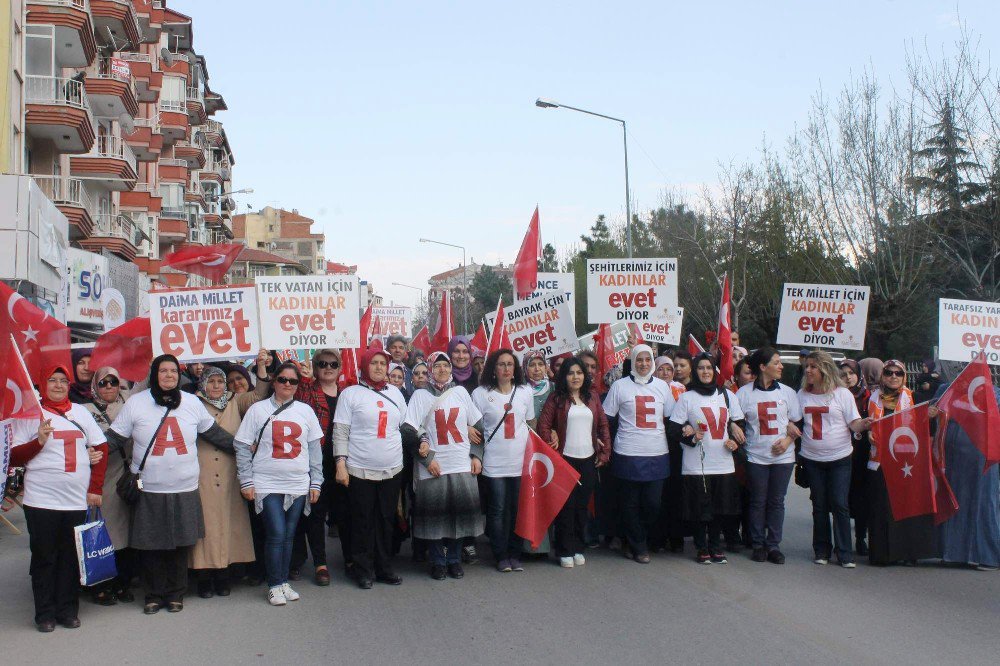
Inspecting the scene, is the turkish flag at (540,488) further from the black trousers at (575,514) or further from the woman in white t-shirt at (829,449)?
the woman in white t-shirt at (829,449)

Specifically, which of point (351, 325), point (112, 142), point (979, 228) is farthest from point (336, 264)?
point (351, 325)

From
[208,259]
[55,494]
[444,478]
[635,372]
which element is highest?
[208,259]

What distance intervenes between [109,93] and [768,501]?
3281cm

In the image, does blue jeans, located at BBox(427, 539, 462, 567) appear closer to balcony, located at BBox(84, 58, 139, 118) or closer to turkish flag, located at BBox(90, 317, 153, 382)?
turkish flag, located at BBox(90, 317, 153, 382)

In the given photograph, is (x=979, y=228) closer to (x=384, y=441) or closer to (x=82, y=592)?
(x=384, y=441)

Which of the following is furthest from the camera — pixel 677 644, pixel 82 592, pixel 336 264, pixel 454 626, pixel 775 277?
pixel 336 264

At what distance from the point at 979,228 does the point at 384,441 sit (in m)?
19.1

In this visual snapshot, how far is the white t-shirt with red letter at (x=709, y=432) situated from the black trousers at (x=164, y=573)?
170 inches

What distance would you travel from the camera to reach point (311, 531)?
27.7 ft

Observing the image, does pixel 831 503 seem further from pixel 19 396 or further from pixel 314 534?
pixel 19 396

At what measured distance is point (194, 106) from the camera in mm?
65000

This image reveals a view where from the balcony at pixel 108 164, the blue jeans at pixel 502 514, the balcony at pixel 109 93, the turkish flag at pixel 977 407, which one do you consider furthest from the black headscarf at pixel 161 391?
the balcony at pixel 109 93

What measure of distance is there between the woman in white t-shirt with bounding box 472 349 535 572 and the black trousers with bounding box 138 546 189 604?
8.60ft

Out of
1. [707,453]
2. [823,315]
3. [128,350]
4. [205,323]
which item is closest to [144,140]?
[823,315]
